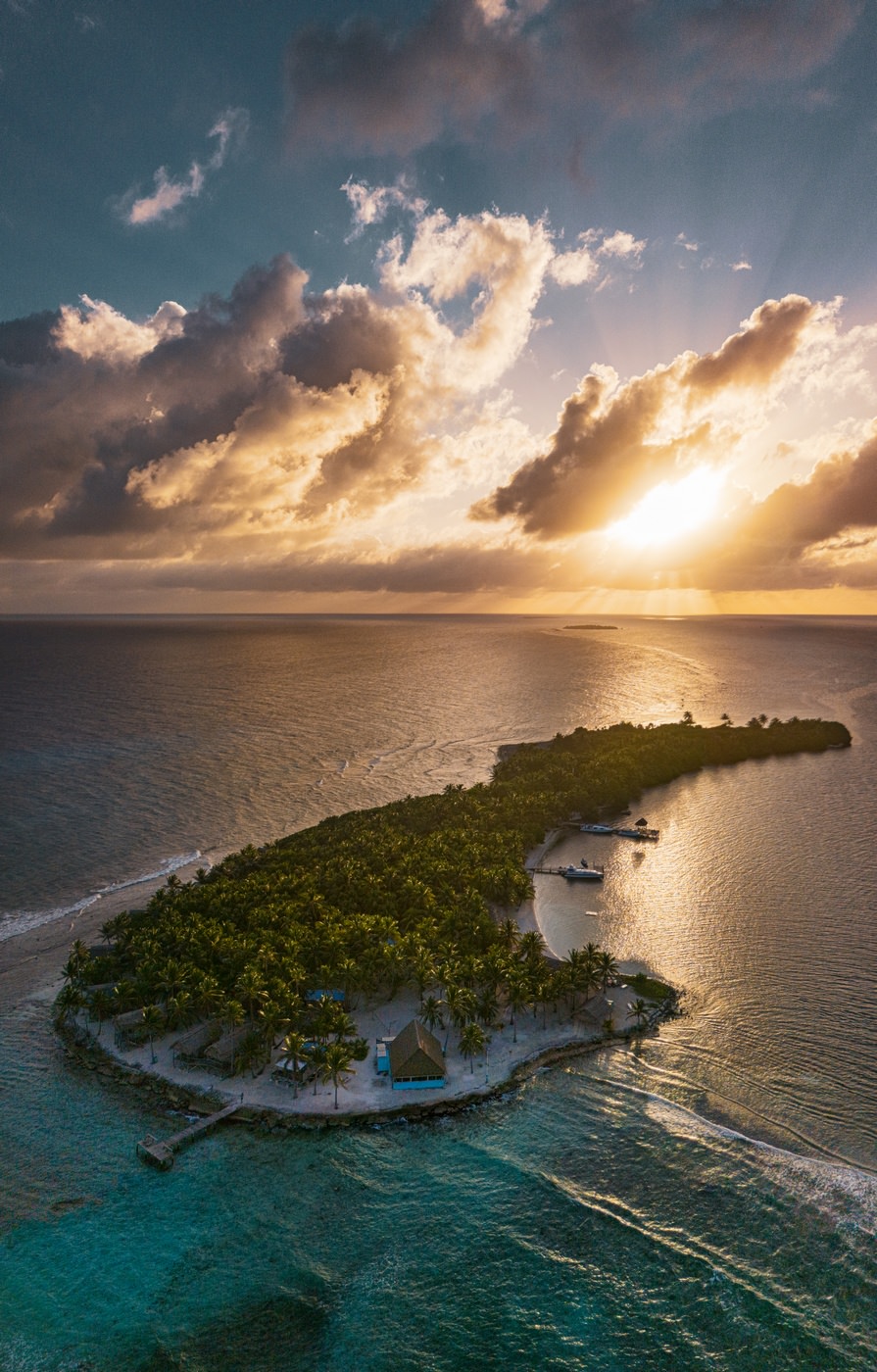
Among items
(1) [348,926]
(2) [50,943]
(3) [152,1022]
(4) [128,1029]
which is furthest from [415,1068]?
(2) [50,943]

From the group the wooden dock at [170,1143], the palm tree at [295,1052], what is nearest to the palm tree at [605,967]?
the palm tree at [295,1052]

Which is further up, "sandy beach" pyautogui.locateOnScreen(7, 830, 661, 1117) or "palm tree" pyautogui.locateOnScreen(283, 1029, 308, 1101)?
"palm tree" pyautogui.locateOnScreen(283, 1029, 308, 1101)

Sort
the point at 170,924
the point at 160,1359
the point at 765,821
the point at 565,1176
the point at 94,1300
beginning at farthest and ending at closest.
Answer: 1. the point at 765,821
2. the point at 170,924
3. the point at 565,1176
4. the point at 94,1300
5. the point at 160,1359

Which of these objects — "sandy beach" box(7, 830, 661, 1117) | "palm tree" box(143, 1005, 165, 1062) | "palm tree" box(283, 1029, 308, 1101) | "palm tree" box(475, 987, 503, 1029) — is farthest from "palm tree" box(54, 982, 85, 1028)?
"palm tree" box(475, 987, 503, 1029)

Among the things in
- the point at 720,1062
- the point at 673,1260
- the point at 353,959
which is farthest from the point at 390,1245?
the point at 720,1062

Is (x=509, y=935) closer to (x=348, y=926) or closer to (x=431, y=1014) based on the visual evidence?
(x=431, y=1014)

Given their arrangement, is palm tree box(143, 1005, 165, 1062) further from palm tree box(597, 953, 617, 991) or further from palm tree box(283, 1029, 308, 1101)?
palm tree box(597, 953, 617, 991)

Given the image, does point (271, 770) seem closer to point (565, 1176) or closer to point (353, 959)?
point (353, 959)
